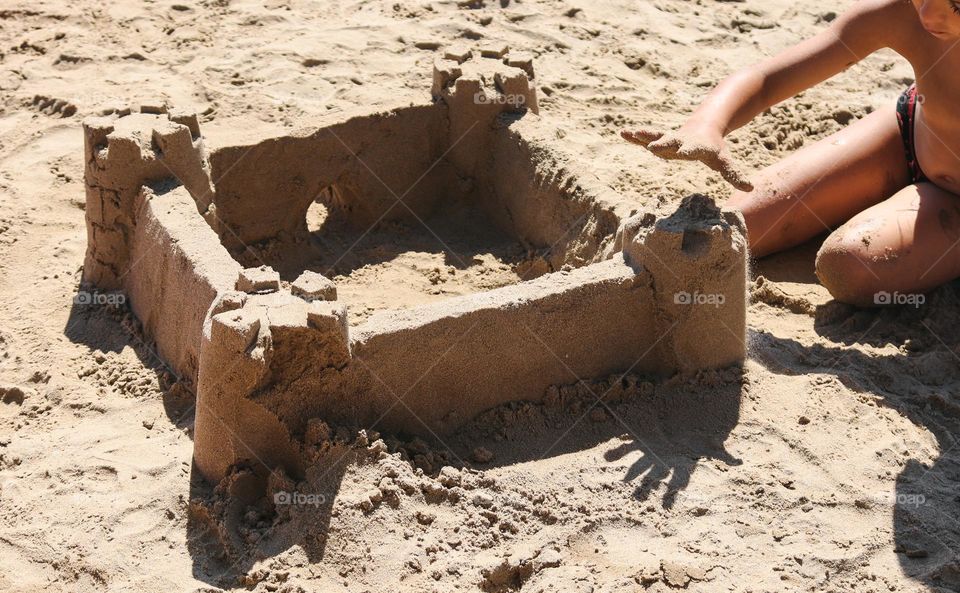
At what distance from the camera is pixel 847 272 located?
14.1 ft

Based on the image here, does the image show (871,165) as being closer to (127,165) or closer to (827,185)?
(827,185)

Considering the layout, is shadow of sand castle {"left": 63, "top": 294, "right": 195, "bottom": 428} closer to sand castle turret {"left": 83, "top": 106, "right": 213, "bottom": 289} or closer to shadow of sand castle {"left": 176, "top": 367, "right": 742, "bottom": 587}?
sand castle turret {"left": 83, "top": 106, "right": 213, "bottom": 289}

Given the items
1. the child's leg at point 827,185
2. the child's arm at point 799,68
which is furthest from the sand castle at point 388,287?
the child's leg at point 827,185

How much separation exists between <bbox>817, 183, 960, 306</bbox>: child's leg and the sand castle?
664 millimetres

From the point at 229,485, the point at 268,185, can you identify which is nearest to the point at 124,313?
the point at 268,185

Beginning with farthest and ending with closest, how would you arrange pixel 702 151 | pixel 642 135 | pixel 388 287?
pixel 388 287, pixel 642 135, pixel 702 151

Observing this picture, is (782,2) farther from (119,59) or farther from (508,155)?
(119,59)

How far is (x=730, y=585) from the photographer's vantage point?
10.5 ft

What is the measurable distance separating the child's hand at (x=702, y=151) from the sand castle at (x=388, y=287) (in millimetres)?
137

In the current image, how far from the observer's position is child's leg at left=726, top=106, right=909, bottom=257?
4688 mm

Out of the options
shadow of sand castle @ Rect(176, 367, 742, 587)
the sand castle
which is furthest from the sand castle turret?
shadow of sand castle @ Rect(176, 367, 742, 587)

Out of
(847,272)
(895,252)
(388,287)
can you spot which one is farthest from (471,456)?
(895,252)

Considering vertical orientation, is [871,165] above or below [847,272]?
above

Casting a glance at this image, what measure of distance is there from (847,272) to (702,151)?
0.91 meters
